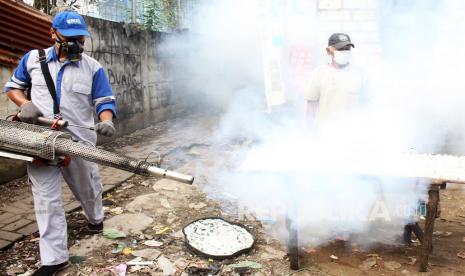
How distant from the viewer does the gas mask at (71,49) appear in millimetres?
3242

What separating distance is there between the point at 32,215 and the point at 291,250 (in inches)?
111

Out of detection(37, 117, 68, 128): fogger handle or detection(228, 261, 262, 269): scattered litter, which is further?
detection(228, 261, 262, 269): scattered litter

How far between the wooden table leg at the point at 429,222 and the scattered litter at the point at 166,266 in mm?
2050

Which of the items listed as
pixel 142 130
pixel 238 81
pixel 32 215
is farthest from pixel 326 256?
pixel 238 81

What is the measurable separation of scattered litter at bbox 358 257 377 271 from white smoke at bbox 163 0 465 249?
324mm

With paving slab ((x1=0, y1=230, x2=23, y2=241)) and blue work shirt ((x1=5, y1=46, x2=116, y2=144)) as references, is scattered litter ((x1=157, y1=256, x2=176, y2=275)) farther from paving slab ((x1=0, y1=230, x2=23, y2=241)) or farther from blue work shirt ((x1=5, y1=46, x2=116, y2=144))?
paving slab ((x1=0, y1=230, x2=23, y2=241))

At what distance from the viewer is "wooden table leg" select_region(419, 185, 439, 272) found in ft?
10.2

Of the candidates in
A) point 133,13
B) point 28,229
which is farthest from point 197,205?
point 133,13

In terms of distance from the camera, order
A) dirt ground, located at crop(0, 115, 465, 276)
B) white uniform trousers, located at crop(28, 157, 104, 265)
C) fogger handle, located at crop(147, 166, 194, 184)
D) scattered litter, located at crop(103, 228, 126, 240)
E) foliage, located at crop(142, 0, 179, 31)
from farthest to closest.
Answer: foliage, located at crop(142, 0, 179, 31) < scattered litter, located at crop(103, 228, 126, 240) < dirt ground, located at crop(0, 115, 465, 276) < white uniform trousers, located at crop(28, 157, 104, 265) < fogger handle, located at crop(147, 166, 194, 184)

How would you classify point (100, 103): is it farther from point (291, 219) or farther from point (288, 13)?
point (288, 13)

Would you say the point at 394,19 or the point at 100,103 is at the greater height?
the point at 394,19

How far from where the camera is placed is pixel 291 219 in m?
3.34

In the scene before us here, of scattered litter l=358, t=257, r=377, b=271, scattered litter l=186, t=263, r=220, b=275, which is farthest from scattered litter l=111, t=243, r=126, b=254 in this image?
scattered litter l=358, t=257, r=377, b=271

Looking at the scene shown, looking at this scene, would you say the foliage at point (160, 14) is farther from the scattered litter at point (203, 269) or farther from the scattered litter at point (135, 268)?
the scattered litter at point (203, 269)
